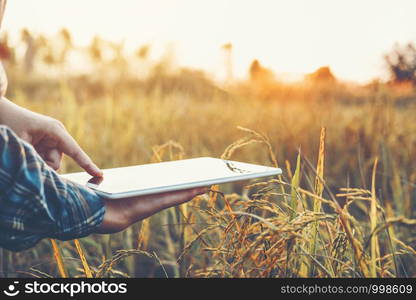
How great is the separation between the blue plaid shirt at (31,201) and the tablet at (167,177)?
0.08m

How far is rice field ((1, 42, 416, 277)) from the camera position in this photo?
3.63 ft

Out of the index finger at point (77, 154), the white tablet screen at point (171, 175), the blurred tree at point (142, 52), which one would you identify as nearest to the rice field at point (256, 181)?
the white tablet screen at point (171, 175)

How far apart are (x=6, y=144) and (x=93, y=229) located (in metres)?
0.22

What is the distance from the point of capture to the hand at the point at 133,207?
Answer: 0.90 metres

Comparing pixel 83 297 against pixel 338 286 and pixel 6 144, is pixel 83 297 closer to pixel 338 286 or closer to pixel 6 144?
pixel 6 144

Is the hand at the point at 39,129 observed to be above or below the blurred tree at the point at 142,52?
below

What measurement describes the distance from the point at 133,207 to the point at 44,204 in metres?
0.20

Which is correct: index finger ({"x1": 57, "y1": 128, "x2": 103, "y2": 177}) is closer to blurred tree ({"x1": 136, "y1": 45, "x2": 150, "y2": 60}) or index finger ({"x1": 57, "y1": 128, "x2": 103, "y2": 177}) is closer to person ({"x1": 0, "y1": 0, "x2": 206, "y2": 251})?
person ({"x1": 0, "y1": 0, "x2": 206, "y2": 251})

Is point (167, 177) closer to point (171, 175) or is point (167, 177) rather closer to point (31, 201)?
point (171, 175)

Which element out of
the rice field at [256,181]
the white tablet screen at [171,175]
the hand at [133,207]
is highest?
the white tablet screen at [171,175]

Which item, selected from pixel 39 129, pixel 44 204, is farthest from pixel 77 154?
pixel 44 204

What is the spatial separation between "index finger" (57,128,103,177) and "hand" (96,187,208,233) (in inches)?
6.7

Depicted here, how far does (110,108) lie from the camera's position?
322 centimetres

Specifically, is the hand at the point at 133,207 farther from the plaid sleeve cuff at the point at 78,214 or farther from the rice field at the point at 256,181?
the rice field at the point at 256,181
